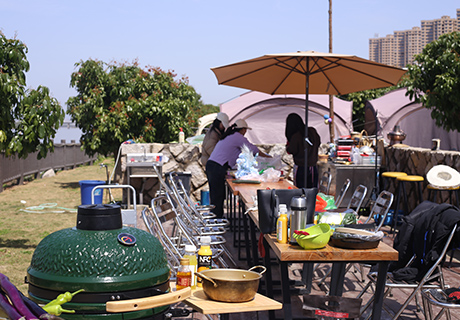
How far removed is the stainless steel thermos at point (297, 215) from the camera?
338 centimetres

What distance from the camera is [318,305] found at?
139 inches

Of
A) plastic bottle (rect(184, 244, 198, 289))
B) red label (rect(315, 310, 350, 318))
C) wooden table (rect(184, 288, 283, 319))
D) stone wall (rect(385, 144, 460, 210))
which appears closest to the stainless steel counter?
stone wall (rect(385, 144, 460, 210))

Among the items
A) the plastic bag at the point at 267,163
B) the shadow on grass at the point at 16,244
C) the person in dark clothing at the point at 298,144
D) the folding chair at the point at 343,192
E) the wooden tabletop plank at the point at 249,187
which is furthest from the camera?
the person in dark clothing at the point at 298,144

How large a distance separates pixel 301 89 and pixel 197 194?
12.0ft

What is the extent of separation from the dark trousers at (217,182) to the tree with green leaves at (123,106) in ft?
17.9

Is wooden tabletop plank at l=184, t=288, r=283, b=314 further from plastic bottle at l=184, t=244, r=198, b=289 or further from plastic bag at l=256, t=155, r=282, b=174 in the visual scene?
plastic bag at l=256, t=155, r=282, b=174

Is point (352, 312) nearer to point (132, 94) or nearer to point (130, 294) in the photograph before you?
point (130, 294)

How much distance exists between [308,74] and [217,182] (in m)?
2.01

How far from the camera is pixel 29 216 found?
9.97m

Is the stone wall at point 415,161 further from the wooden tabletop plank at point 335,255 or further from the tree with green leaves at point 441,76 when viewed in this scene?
the wooden tabletop plank at point 335,255

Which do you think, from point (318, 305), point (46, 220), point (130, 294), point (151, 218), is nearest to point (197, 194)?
point (46, 220)

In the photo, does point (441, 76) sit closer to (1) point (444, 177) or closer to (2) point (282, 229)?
(1) point (444, 177)

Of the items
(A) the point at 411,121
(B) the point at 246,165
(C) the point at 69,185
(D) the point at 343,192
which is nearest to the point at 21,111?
(B) the point at 246,165

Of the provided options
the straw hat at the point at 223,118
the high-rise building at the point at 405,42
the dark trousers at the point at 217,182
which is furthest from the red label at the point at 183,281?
the high-rise building at the point at 405,42
